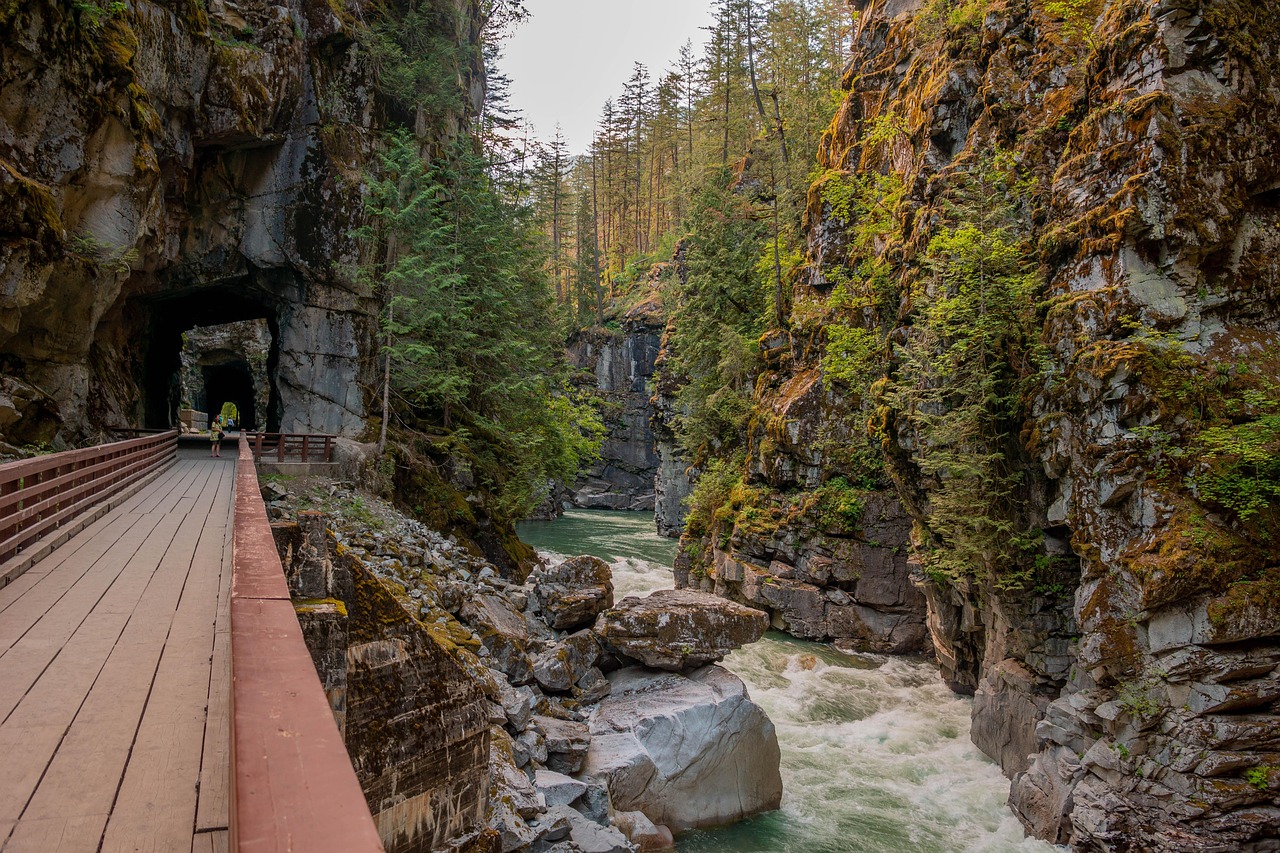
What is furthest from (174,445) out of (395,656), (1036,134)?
(1036,134)

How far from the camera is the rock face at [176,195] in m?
12.5

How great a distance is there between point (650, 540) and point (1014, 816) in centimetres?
2607

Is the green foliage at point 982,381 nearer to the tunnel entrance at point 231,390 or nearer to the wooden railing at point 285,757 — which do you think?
the wooden railing at point 285,757

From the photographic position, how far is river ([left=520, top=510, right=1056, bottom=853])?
32.4 feet

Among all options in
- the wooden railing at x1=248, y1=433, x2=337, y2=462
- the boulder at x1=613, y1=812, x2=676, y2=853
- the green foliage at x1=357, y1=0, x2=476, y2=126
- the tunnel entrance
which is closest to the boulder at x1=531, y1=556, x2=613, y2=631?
the boulder at x1=613, y1=812, x2=676, y2=853

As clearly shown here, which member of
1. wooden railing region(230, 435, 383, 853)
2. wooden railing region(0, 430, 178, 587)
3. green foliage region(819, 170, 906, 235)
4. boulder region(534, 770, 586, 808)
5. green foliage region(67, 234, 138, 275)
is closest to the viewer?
wooden railing region(230, 435, 383, 853)

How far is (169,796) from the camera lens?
8.46 ft

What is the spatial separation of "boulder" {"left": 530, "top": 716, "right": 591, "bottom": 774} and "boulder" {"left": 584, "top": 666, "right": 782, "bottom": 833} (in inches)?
11.3

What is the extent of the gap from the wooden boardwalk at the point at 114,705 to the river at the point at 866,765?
25.2 feet

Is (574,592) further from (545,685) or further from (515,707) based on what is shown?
(515,707)

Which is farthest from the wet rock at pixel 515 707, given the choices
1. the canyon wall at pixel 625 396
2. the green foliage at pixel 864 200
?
the canyon wall at pixel 625 396

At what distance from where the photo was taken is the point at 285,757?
5.25 ft

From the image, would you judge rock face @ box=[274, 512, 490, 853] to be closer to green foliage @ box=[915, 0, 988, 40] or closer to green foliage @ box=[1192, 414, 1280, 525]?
green foliage @ box=[1192, 414, 1280, 525]

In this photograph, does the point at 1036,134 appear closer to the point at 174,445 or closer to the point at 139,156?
the point at 139,156
